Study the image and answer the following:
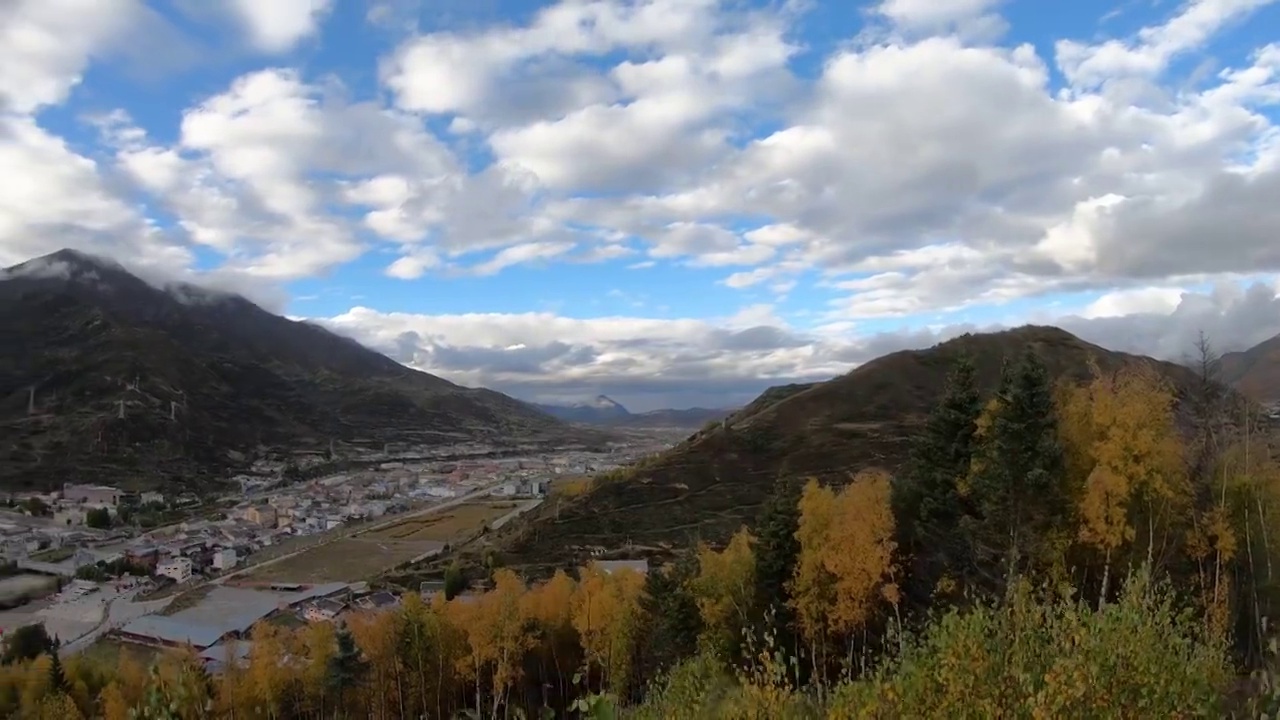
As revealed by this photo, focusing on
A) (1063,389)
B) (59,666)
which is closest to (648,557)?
(59,666)

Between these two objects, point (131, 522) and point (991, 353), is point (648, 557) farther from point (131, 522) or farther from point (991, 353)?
point (131, 522)

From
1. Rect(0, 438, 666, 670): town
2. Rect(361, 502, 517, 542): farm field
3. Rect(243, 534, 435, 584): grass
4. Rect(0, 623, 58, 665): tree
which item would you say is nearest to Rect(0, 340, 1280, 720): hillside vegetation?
Rect(0, 623, 58, 665): tree

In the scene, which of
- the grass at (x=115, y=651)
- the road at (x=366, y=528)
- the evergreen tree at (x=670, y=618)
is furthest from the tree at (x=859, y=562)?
the road at (x=366, y=528)

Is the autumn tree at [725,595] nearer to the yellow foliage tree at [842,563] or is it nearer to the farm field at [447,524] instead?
the yellow foliage tree at [842,563]

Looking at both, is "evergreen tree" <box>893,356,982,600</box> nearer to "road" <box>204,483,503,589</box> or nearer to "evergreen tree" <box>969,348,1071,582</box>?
"evergreen tree" <box>969,348,1071,582</box>

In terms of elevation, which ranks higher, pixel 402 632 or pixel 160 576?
pixel 402 632

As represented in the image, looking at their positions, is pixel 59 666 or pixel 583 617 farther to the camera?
pixel 59 666

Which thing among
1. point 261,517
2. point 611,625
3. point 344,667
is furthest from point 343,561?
point 611,625

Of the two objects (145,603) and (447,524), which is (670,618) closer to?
(145,603)
